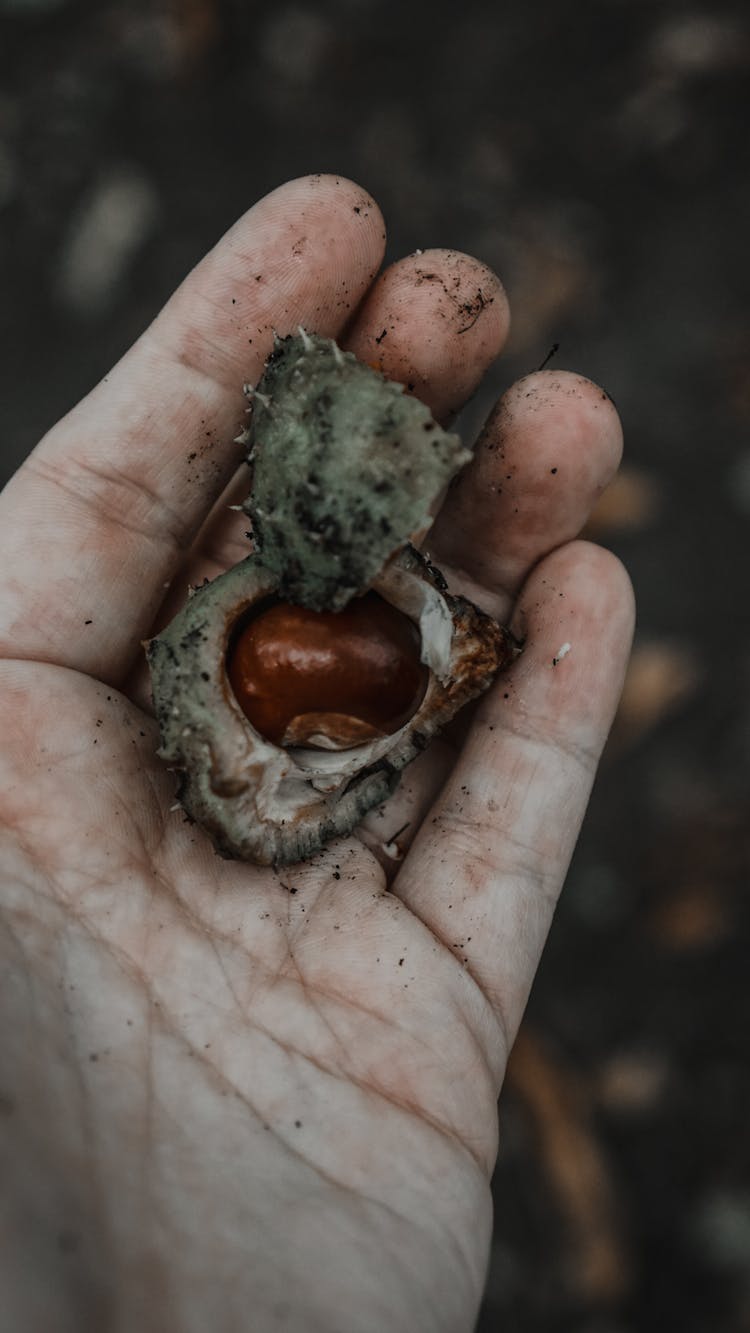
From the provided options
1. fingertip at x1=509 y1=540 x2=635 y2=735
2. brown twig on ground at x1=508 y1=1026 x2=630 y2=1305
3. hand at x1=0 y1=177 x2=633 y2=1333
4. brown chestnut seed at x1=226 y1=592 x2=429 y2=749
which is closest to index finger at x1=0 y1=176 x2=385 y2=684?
hand at x1=0 y1=177 x2=633 y2=1333

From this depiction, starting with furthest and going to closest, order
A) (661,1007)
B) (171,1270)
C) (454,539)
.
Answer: (661,1007) < (454,539) < (171,1270)

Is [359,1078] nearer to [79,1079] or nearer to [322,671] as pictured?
[79,1079]

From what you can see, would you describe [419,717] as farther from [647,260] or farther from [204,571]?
[647,260]

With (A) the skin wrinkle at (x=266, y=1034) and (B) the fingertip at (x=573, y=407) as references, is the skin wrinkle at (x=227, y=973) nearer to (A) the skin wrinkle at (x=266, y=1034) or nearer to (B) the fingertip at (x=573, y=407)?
(A) the skin wrinkle at (x=266, y=1034)

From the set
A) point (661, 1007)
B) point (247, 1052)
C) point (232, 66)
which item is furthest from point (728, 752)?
point (232, 66)

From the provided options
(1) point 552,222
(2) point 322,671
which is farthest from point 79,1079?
(1) point 552,222

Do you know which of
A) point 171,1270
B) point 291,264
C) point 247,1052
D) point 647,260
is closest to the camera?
point 171,1270

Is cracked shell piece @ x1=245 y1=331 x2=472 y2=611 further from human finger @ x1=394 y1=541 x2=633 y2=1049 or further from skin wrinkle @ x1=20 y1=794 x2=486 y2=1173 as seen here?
skin wrinkle @ x1=20 y1=794 x2=486 y2=1173
